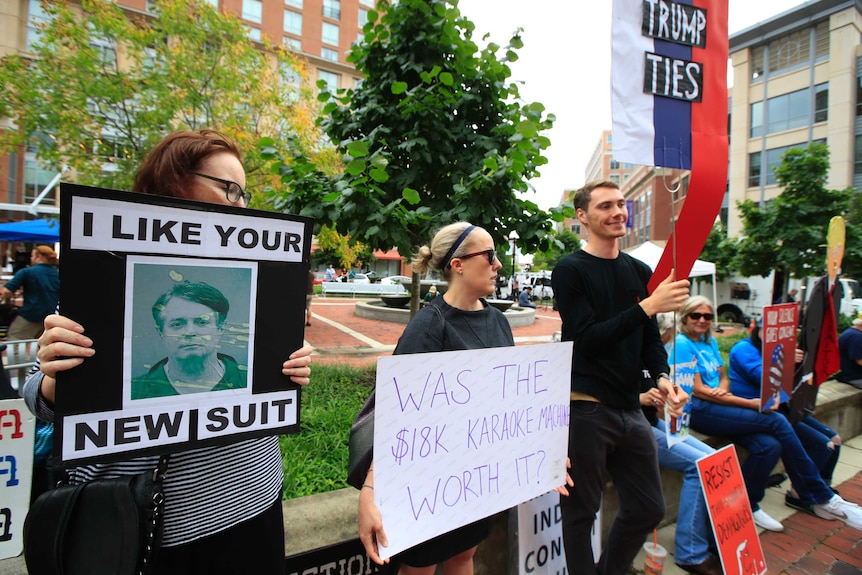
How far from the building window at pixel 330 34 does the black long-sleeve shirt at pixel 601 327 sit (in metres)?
51.0

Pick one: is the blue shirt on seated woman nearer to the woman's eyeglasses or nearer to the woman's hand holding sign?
the woman's eyeglasses

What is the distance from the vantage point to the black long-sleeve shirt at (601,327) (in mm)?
2020

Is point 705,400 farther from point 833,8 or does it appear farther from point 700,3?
point 833,8

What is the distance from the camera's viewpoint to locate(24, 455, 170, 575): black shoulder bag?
3.27 feet

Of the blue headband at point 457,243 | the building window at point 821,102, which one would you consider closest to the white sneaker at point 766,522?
the blue headband at point 457,243

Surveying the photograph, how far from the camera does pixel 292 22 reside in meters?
43.2

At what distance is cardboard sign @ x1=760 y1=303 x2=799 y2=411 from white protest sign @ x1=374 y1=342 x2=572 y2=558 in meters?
2.24

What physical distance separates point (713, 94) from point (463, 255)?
155 centimetres

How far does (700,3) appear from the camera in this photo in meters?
2.21

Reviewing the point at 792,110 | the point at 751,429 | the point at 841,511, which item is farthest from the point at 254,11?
the point at 841,511

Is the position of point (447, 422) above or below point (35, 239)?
below

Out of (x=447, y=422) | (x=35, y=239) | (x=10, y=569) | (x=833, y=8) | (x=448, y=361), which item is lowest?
(x=10, y=569)

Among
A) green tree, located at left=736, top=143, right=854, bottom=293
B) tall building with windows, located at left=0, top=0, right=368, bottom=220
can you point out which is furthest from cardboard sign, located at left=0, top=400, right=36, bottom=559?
tall building with windows, located at left=0, top=0, right=368, bottom=220

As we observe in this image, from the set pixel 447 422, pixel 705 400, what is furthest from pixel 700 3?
pixel 705 400
